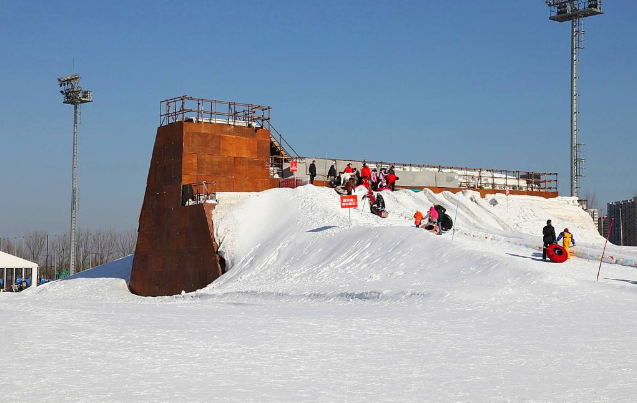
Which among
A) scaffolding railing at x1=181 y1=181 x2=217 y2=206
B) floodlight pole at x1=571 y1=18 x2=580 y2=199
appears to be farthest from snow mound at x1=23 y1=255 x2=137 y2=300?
floodlight pole at x1=571 y1=18 x2=580 y2=199

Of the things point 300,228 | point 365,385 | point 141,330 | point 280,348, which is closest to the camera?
point 365,385

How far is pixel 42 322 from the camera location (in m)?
16.6

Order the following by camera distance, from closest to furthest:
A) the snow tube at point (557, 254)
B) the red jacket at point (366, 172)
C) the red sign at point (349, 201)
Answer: the snow tube at point (557, 254) < the red sign at point (349, 201) < the red jacket at point (366, 172)

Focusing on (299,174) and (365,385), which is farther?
(299,174)

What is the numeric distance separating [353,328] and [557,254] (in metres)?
11.3

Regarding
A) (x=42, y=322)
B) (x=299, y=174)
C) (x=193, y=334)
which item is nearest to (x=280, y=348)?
(x=193, y=334)

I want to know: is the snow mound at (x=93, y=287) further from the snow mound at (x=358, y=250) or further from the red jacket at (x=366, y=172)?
the red jacket at (x=366, y=172)

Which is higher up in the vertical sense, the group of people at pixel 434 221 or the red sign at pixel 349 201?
the red sign at pixel 349 201

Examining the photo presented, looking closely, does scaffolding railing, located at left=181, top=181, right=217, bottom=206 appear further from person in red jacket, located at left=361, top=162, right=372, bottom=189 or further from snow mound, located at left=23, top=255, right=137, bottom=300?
person in red jacket, located at left=361, top=162, right=372, bottom=189

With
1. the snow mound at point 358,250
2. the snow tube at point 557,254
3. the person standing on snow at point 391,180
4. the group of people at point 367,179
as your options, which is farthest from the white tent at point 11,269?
the snow tube at point 557,254

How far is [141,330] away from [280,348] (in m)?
3.44

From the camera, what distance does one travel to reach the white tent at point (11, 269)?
4684 cm

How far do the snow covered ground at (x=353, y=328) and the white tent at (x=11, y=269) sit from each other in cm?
1827

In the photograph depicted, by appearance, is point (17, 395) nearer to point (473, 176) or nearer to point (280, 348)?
point (280, 348)
